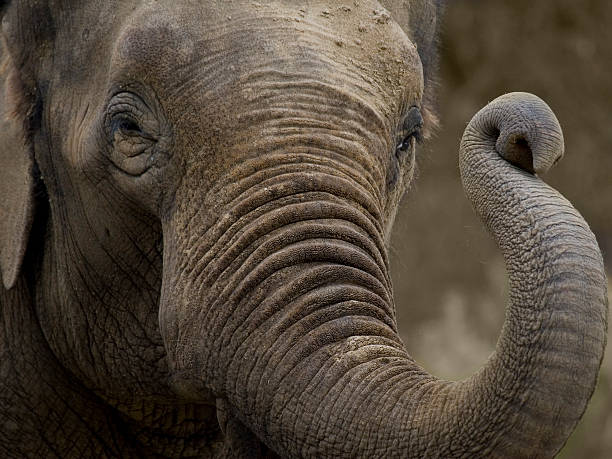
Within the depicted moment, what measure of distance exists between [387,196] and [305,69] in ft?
1.33

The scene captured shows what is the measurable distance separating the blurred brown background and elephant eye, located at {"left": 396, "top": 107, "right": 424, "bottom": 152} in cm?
626

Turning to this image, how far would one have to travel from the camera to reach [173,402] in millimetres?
3748

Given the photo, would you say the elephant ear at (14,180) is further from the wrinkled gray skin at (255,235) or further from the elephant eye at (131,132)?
the elephant eye at (131,132)

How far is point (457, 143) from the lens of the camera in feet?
32.7

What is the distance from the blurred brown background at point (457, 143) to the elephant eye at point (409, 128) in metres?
6.26

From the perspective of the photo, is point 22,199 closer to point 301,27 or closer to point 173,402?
point 173,402

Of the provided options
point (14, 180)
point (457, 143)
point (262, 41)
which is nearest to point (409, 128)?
point (262, 41)

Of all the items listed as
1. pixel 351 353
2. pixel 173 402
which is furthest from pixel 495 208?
pixel 173 402

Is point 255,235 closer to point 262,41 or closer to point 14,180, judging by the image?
point 262,41

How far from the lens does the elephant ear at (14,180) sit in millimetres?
3760

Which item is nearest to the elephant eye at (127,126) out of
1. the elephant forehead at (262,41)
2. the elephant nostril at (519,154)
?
the elephant forehead at (262,41)

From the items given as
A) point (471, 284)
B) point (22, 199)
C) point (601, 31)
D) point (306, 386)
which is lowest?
point (471, 284)

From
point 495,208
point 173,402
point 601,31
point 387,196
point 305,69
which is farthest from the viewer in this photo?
point 601,31

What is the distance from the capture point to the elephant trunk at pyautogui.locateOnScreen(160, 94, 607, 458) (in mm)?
2502
